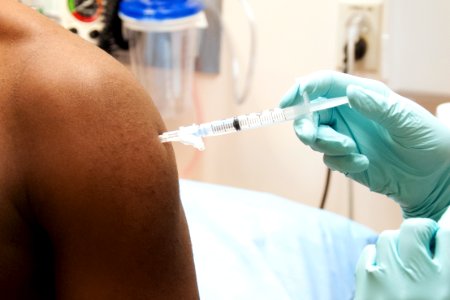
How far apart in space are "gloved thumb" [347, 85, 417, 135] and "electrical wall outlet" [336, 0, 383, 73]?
65cm

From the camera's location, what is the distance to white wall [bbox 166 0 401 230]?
1.59m

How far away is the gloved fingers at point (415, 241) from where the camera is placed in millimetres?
816

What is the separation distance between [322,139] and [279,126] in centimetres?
85

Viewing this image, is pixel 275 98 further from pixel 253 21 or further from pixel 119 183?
pixel 119 183

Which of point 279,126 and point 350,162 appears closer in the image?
point 350,162

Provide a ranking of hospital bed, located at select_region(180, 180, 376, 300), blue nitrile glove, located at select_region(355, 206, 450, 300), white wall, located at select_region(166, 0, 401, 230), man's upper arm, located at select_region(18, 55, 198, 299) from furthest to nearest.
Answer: white wall, located at select_region(166, 0, 401, 230) → hospital bed, located at select_region(180, 180, 376, 300) → blue nitrile glove, located at select_region(355, 206, 450, 300) → man's upper arm, located at select_region(18, 55, 198, 299)

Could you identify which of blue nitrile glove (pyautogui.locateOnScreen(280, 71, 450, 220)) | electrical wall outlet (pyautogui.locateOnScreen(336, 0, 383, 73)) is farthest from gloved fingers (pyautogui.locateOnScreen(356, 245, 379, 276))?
electrical wall outlet (pyautogui.locateOnScreen(336, 0, 383, 73))

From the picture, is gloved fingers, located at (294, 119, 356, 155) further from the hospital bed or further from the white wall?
the white wall

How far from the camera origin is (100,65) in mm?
734

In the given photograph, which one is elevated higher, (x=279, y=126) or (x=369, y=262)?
(x=369, y=262)

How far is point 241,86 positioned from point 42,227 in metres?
1.01

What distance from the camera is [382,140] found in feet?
3.18

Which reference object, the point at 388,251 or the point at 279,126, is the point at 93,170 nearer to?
the point at 388,251

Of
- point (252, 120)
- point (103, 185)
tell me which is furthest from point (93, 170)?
point (252, 120)
